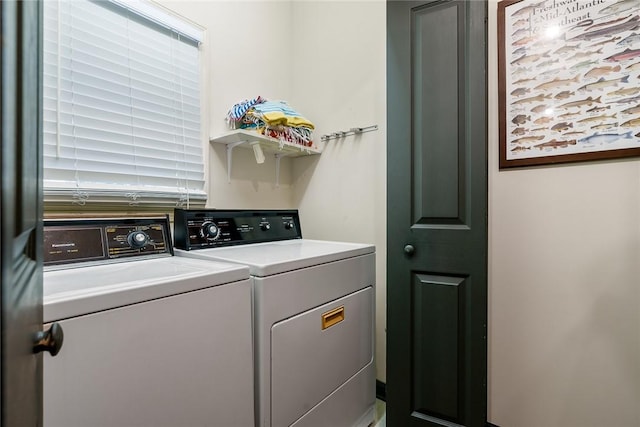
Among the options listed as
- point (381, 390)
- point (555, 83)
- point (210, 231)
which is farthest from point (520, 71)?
point (381, 390)

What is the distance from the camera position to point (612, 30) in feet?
4.12

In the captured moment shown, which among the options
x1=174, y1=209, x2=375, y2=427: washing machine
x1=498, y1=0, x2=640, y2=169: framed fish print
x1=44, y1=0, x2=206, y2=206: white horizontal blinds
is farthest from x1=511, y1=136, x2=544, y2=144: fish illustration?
x1=44, y1=0, x2=206, y2=206: white horizontal blinds

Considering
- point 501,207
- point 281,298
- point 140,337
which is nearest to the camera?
point 140,337

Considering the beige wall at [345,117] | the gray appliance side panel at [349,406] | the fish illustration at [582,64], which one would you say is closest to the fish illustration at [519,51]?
the fish illustration at [582,64]

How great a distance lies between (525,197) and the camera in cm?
148

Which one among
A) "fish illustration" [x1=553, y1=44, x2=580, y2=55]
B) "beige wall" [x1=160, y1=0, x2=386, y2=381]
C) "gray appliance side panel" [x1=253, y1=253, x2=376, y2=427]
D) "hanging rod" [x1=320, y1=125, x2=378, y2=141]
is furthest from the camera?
"hanging rod" [x1=320, y1=125, x2=378, y2=141]

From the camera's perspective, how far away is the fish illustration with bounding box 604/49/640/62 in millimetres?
1221

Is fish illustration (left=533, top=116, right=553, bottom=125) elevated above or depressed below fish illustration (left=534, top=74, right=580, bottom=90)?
below

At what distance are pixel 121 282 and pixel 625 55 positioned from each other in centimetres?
197

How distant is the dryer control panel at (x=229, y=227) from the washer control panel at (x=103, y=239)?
0.25ft

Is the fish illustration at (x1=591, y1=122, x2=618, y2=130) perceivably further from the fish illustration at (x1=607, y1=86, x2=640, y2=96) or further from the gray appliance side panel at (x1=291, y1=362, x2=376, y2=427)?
the gray appliance side panel at (x1=291, y1=362, x2=376, y2=427)

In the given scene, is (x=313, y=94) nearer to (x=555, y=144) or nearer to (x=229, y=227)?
(x=229, y=227)

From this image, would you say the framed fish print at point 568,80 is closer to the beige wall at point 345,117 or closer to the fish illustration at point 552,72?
the fish illustration at point 552,72

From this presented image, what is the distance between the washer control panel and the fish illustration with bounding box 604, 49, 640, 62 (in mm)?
1989
